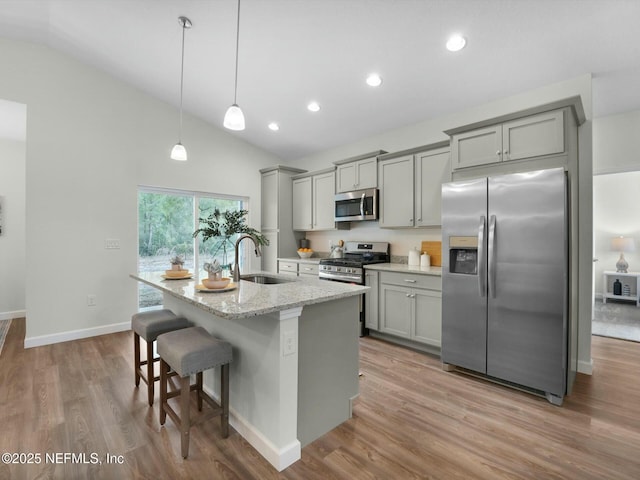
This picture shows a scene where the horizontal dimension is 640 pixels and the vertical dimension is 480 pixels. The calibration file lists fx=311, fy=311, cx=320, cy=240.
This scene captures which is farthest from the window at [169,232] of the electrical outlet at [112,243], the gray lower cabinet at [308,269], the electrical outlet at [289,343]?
the electrical outlet at [289,343]

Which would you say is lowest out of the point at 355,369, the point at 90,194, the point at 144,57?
the point at 355,369

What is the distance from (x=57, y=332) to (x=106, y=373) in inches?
56.8

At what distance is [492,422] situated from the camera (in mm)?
2172

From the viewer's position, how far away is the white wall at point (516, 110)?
2883 mm

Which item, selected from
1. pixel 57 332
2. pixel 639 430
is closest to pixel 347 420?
pixel 639 430

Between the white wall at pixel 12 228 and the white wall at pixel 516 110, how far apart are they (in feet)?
16.7

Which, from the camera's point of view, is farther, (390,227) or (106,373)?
(390,227)

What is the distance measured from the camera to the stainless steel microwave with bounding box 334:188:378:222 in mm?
4203

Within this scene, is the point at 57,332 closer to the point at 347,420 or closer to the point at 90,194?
the point at 90,194

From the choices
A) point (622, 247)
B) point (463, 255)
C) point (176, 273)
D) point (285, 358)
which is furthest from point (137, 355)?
point (622, 247)

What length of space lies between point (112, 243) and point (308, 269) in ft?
8.87

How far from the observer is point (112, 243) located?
13.6 ft

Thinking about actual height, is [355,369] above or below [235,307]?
below

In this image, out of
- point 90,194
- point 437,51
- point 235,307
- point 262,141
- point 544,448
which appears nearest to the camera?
point 235,307
